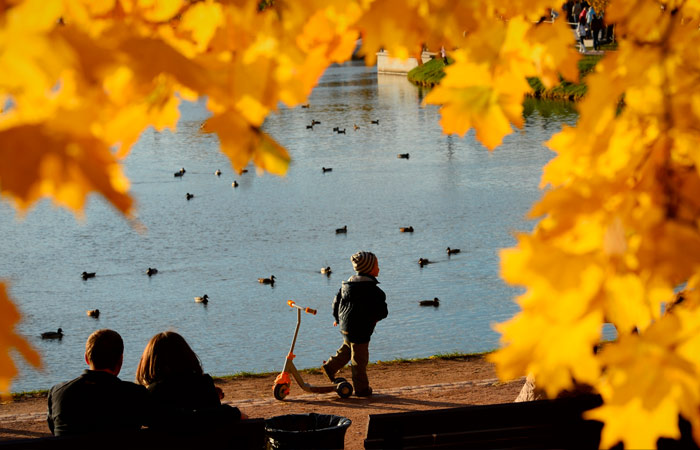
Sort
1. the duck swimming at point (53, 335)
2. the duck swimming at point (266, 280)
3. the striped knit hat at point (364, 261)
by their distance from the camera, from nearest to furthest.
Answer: the striped knit hat at point (364, 261) → the duck swimming at point (53, 335) → the duck swimming at point (266, 280)

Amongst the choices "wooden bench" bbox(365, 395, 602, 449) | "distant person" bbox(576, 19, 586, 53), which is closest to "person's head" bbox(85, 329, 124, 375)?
"wooden bench" bbox(365, 395, 602, 449)

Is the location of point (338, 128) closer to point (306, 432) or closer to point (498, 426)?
point (306, 432)

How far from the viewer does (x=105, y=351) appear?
4.46 m

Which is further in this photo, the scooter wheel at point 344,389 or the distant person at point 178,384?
the scooter wheel at point 344,389

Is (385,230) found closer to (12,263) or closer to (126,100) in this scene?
(12,263)

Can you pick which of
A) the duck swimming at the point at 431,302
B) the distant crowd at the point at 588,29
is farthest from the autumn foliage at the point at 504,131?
the distant crowd at the point at 588,29

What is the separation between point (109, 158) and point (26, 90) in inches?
6.8

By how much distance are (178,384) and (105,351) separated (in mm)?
439

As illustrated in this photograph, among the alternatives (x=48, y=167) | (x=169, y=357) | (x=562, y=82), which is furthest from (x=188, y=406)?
(x=562, y=82)

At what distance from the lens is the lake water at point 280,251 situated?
14.2m

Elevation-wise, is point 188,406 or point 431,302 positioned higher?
point 431,302

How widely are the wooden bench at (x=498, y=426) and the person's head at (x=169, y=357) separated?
0.98 m

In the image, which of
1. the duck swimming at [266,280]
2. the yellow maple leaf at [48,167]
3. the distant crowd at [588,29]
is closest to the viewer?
the yellow maple leaf at [48,167]

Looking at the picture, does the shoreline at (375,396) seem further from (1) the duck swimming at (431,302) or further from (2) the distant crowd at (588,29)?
(2) the distant crowd at (588,29)
